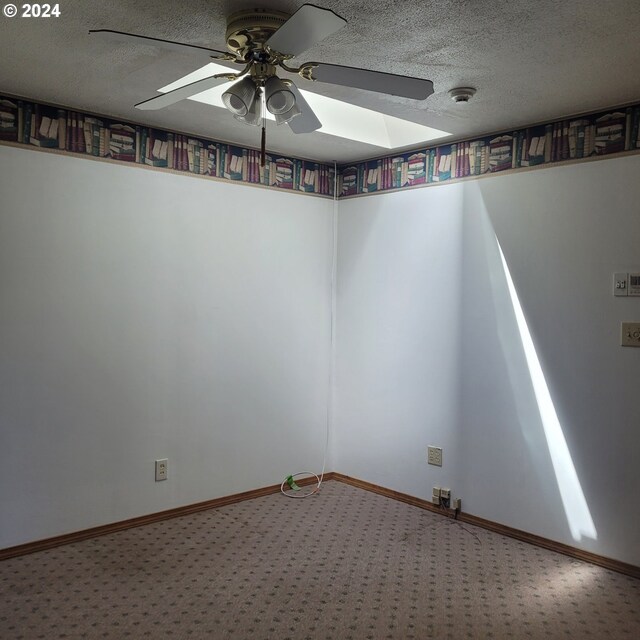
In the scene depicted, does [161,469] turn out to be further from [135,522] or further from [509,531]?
[509,531]

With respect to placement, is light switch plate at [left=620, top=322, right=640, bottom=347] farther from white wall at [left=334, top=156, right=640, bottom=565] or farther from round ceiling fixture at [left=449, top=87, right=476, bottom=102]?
round ceiling fixture at [left=449, top=87, right=476, bottom=102]

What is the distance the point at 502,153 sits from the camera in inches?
132

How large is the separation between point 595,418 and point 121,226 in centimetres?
256

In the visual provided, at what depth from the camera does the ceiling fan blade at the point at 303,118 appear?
2.16 metres

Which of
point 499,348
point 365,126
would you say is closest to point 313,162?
point 365,126

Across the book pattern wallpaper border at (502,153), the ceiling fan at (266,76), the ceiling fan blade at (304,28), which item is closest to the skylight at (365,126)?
the book pattern wallpaper border at (502,153)

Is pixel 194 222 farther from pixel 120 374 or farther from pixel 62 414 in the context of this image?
pixel 62 414

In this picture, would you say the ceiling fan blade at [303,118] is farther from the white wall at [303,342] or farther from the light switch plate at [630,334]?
the light switch plate at [630,334]

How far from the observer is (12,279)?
293 cm

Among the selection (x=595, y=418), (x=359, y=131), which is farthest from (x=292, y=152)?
(x=595, y=418)

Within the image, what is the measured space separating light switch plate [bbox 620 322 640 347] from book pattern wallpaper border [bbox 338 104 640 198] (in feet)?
2.64

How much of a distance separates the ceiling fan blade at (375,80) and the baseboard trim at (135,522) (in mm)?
2491

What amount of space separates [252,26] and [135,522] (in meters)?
2.56

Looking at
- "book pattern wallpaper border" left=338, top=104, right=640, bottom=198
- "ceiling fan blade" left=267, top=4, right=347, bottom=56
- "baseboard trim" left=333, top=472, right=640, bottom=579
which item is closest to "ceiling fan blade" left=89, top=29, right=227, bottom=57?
"ceiling fan blade" left=267, top=4, right=347, bottom=56
